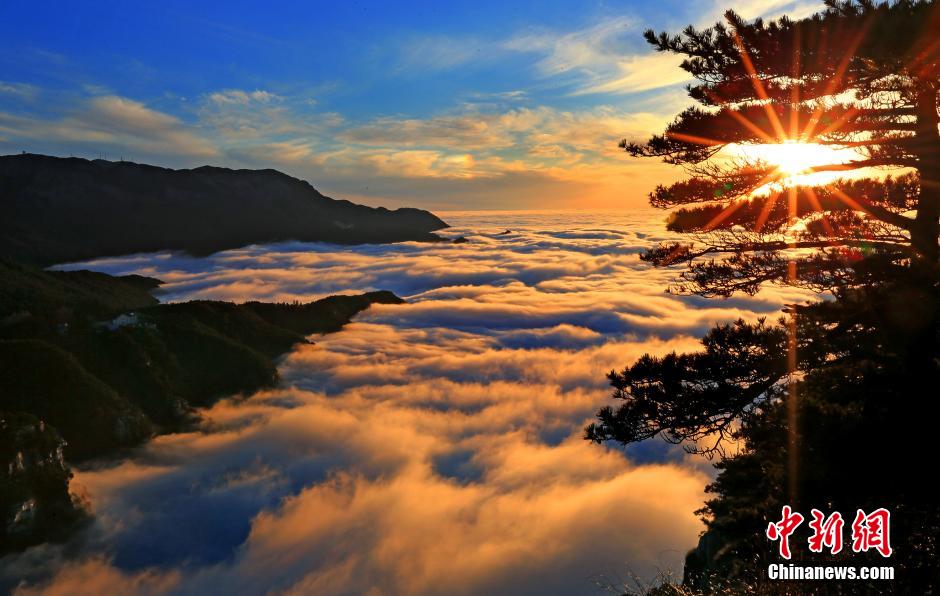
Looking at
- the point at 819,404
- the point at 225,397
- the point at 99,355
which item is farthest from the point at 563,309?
the point at 819,404

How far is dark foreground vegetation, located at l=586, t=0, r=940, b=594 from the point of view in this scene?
9.91m

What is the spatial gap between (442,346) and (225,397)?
6231 centimetres

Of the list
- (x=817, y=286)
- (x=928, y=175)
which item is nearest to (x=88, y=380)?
(x=817, y=286)

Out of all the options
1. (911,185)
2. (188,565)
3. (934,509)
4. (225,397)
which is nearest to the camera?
(934,509)

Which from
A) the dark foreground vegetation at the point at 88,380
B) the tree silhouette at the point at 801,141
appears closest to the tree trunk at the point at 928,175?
the tree silhouette at the point at 801,141

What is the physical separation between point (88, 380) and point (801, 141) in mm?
47583

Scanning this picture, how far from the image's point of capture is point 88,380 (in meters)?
41.1

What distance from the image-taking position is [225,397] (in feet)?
188

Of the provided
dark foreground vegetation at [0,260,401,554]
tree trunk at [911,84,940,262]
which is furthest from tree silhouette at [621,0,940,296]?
dark foreground vegetation at [0,260,401,554]

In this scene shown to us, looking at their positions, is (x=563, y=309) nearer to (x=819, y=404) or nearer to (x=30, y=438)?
(x=30, y=438)

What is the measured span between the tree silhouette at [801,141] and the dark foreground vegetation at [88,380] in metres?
35.8

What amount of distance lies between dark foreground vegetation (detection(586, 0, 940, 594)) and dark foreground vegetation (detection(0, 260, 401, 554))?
1328 inches

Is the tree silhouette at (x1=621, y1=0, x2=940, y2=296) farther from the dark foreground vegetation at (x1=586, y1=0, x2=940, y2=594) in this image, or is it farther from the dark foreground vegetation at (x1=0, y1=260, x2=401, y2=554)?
the dark foreground vegetation at (x1=0, y1=260, x2=401, y2=554)

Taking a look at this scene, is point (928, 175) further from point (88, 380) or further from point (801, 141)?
point (88, 380)
